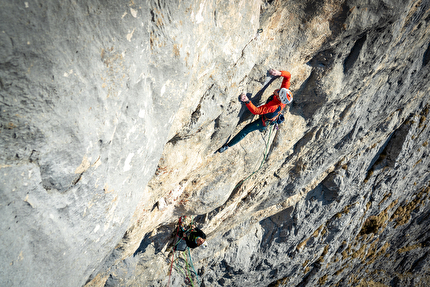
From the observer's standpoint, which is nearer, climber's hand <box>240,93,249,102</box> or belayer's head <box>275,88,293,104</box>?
belayer's head <box>275,88,293,104</box>

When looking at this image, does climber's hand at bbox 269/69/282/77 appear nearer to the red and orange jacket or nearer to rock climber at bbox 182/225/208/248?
the red and orange jacket

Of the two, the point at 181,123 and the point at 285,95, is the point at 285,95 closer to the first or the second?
the point at 285,95

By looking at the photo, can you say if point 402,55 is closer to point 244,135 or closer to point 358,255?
point 244,135

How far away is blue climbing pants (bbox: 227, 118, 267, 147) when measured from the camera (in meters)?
4.45

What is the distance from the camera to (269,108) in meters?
4.02

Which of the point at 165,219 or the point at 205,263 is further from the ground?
the point at 165,219

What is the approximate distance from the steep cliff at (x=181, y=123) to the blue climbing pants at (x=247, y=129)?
134 mm

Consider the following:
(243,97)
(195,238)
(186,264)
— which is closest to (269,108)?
(243,97)

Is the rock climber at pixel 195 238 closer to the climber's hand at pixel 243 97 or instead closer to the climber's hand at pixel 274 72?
the climber's hand at pixel 243 97

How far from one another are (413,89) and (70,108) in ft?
27.1

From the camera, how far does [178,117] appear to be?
10.2 ft

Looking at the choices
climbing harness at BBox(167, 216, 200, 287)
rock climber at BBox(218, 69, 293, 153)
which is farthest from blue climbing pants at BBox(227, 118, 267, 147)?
climbing harness at BBox(167, 216, 200, 287)

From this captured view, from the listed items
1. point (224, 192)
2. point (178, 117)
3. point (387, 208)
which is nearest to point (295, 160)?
point (224, 192)

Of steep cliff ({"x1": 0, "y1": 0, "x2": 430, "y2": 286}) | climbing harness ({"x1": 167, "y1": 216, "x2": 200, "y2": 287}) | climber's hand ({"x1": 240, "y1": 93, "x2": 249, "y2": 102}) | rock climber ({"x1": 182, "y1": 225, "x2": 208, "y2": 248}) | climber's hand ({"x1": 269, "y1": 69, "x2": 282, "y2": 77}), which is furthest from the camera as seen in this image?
climbing harness ({"x1": 167, "y1": 216, "x2": 200, "y2": 287})
